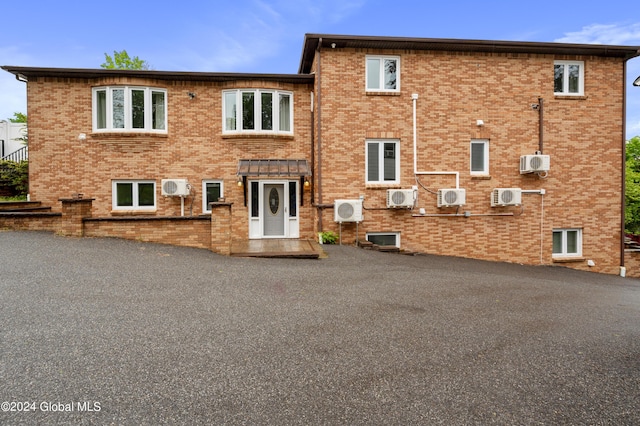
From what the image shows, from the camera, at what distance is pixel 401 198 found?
11047 millimetres

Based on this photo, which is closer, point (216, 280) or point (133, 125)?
point (216, 280)

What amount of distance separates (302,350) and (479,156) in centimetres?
1078

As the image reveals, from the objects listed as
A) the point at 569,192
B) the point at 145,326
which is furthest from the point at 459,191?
the point at 145,326

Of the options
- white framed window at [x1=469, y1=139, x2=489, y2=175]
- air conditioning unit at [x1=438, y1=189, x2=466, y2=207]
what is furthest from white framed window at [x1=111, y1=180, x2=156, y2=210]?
white framed window at [x1=469, y1=139, x2=489, y2=175]

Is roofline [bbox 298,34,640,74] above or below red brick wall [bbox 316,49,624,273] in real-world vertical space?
above

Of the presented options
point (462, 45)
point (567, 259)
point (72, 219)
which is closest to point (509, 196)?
point (567, 259)

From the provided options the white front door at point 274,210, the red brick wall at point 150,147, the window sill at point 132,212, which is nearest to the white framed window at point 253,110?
the red brick wall at point 150,147

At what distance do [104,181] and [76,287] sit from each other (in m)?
7.58

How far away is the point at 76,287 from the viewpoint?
18.3 feet

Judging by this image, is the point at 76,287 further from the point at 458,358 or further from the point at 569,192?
the point at 569,192

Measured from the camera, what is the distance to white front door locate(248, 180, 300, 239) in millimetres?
12242

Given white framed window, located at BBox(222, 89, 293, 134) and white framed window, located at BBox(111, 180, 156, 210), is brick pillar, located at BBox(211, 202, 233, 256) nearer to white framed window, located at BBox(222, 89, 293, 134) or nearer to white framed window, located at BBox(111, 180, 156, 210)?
white framed window, located at BBox(222, 89, 293, 134)

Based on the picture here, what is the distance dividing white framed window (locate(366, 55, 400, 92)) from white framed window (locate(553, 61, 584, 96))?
578 cm

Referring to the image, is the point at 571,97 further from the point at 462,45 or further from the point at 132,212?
the point at 132,212
